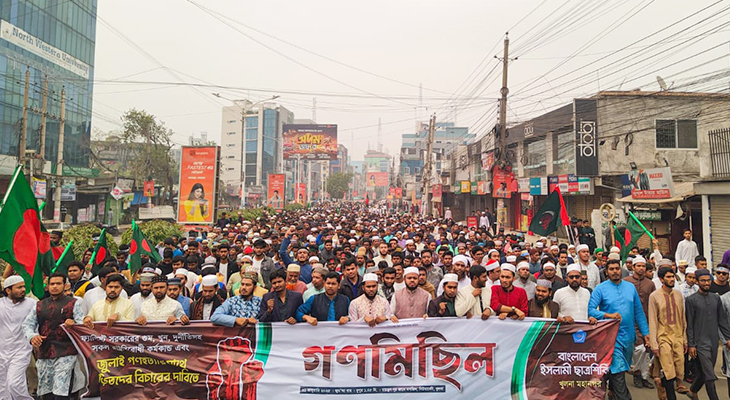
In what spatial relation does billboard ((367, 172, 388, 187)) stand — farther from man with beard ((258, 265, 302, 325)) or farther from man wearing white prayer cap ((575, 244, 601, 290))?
man with beard ((258, 265, 302, 325))

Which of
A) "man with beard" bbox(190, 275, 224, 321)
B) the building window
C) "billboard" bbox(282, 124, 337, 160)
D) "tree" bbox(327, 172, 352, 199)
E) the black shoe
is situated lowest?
the black shoe

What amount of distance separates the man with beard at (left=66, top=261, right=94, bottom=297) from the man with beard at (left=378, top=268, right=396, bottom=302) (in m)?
4.01

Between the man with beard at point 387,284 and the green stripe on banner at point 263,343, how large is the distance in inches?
67.5

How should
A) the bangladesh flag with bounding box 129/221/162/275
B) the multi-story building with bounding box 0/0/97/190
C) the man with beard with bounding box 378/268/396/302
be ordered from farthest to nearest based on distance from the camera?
the multi-story building with bounding box 0/0/97/190
the bangladesh flag with bounding box 129/221/162/275
the man with beard with bounding box 378/268/396/302

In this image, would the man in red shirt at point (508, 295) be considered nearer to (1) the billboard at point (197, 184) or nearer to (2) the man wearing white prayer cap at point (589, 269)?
(2) the man wearing white prayer cap at point (589, 269)

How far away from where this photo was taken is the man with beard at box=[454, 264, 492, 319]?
5.43 m

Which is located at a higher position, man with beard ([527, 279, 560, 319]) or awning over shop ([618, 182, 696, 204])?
awning over shop ([618, 182, 696, 204])

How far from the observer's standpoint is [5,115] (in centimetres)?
3744

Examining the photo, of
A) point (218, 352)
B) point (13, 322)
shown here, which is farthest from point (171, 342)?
point (13, 322)

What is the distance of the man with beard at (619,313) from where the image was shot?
16.8 feet

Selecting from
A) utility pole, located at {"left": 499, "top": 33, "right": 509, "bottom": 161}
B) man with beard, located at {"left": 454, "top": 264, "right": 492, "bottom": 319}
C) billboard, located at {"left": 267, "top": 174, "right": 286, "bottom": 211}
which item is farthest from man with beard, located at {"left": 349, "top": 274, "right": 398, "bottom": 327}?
billboard, located at {"left": 267, "top": 174, "right": 286, "bottom": 211}

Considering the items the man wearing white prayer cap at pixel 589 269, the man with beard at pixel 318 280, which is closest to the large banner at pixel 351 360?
the man with beard at pixel 318 280

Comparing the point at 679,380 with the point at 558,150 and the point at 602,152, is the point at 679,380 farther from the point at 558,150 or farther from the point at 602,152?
the point at 558,150

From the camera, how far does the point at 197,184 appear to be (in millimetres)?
17312
